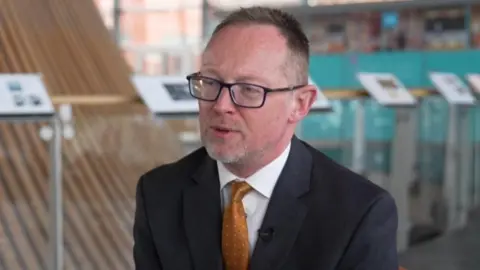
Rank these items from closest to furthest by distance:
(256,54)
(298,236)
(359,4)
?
(256,54) < (298,236) < (359,4)

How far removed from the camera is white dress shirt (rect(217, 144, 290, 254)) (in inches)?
71.1

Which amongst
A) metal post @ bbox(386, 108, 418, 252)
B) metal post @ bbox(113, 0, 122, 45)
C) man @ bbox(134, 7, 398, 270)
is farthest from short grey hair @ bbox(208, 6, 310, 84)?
metal post @ bbox(113, 0, 122, 45)

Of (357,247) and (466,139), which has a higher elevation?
(357,247)

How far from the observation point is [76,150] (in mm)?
6039

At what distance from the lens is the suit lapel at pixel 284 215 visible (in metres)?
1.75

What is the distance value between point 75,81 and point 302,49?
5267 millimetres

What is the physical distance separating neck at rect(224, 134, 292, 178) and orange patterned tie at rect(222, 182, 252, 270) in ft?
0.10

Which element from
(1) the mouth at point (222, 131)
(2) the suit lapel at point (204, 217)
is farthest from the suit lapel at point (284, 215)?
(1) the mouth at point (222, 131)

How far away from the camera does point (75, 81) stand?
22.0ft

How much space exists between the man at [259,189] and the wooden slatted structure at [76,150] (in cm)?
358

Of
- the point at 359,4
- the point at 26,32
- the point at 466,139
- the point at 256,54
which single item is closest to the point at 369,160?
the point at 466,139

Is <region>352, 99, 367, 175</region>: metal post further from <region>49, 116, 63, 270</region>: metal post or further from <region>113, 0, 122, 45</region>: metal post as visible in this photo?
<region>113, 0, 122, 45</region>: metal post

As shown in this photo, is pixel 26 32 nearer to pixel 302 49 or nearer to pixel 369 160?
pixel 369 160

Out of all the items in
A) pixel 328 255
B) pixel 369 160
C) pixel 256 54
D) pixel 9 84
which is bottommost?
pixel 369 160
